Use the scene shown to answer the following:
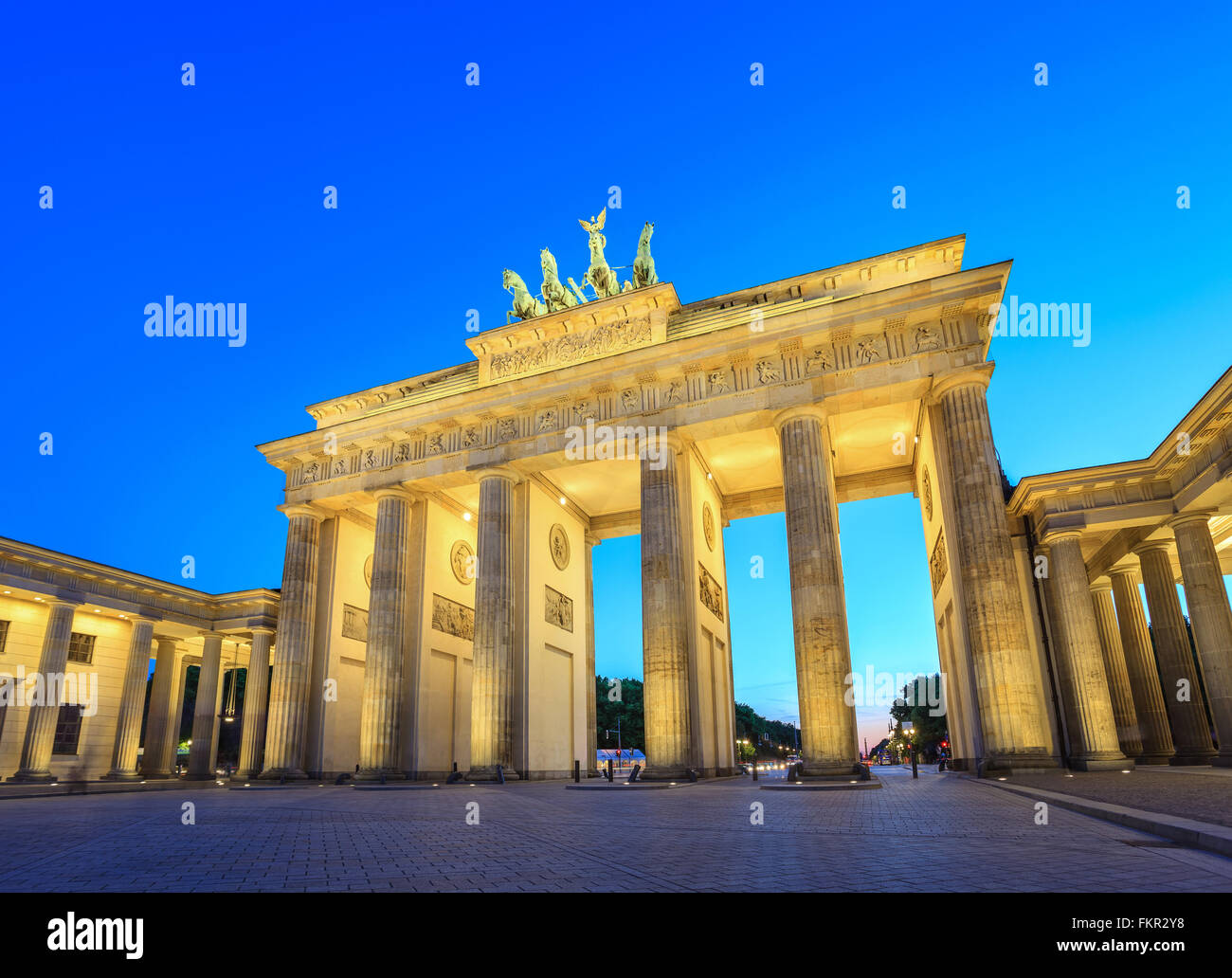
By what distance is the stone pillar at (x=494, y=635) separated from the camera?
25688 mm

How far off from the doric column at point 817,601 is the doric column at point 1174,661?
12192 millimetres

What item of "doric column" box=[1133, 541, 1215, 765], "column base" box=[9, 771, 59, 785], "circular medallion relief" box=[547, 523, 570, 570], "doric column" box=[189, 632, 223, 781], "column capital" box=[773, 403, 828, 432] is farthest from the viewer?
"doric column" box=[189, 632, 223, 781]

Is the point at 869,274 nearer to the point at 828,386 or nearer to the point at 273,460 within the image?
the point at 828,386

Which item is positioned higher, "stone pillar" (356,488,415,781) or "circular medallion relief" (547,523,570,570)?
"circular medallion relief" (547,523,570,570)

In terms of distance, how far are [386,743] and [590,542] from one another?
538 inches

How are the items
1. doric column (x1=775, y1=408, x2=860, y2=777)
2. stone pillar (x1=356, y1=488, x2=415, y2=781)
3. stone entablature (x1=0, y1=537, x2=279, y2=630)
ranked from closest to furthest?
doric column (x1=775, y1=408, x2=860, y2=777) < stone pillar (x1=356, y1=488, x2=415, y2=781) < stone entablature (x1=0, y1=537, x2=279, y2=630)

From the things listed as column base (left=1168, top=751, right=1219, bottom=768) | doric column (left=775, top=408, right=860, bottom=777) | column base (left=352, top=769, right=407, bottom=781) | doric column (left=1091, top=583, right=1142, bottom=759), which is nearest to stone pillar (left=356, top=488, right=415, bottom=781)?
column base (left=352, top=769, right=407, bottom=781)

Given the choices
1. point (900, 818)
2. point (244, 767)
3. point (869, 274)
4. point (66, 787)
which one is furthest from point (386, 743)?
point (869, 274)

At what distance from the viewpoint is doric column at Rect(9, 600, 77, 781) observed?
107ft

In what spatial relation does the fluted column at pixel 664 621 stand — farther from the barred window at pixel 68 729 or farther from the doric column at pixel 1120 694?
the barred window at pixel 68 729

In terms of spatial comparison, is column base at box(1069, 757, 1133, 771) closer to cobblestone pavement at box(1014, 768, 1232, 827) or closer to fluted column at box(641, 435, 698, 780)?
cobblestone pavement at box(1014, 768, 1232, 827)

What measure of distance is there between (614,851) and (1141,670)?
93.8ft

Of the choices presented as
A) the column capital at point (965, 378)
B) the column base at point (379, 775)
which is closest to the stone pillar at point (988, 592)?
the column capital at point (965, 378)

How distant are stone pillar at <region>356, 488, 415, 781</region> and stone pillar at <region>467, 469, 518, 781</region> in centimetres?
351
